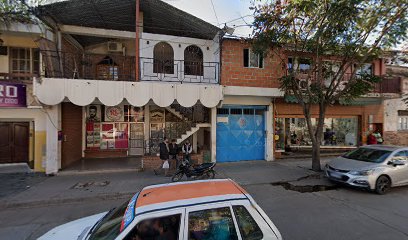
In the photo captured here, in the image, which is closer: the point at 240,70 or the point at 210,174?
the point at 210,174

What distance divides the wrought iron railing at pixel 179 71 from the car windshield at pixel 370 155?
264 inches

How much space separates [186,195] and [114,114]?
11716 mm

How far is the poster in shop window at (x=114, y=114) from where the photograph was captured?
1298cm

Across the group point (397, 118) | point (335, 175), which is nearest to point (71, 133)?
point (335, 175)

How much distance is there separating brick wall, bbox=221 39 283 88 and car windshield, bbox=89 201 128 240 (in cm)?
903

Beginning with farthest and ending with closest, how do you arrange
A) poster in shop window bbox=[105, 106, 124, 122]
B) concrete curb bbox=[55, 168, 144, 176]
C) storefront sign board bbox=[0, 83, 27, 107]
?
poster in shop window bbox=[105, 106, 124, 122] → concrete curb bbox=[55, 168, 144, 176] → storefront sign board bbox=[0, 83, 27, 107]

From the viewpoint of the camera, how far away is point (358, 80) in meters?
9.40

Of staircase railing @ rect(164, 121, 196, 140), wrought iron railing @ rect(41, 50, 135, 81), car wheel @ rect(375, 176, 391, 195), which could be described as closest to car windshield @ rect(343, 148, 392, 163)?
car wheel @ rect(375, 176, 391, 195)

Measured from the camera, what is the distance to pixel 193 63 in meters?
11.4

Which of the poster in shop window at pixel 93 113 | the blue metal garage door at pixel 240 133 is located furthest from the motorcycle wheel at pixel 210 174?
the poster in shop window at pixel 93 113

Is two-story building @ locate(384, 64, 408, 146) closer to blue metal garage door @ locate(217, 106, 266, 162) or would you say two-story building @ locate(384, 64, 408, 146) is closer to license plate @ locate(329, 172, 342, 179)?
blue metal garage door @ locate(217, 106, 266, 162)

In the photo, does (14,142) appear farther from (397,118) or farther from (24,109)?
(397,118)

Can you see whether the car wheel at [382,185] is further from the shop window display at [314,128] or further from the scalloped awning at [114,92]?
the scalloped awning at [114,92]

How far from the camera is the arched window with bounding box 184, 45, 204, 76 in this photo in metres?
11.4
